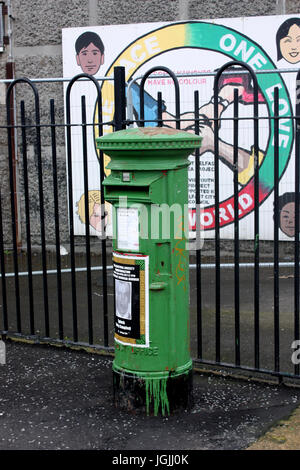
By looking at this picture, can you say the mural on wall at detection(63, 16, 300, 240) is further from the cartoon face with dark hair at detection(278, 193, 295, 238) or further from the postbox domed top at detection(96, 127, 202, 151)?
the postbox domed top at detection(96, 127, 202, 151)

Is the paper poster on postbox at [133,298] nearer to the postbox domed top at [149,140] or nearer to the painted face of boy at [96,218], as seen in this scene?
the postbox domed top at [149,140]

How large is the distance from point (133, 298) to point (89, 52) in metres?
6.08

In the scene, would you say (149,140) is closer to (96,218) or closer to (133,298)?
(133,298)

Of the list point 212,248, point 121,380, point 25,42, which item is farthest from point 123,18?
point 121,380

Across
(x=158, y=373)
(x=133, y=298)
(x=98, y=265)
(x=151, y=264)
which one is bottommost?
(x=98, y=265)

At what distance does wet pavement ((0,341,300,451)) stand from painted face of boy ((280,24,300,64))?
5.23 meters

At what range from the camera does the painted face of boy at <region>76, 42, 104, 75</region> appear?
9.45 metres

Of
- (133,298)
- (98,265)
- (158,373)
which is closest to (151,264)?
(133,298)

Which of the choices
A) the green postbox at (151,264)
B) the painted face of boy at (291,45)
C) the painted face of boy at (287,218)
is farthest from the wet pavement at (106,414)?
the painted face of boy at (291,45)

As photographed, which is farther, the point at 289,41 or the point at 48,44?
the point at 48,44

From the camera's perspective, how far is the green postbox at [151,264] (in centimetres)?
402

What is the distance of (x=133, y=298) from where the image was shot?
4.15 metres

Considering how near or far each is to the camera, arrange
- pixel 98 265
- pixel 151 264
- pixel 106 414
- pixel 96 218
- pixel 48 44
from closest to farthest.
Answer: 1. pixel 151 264
2. pixel 106 414
3. pixel 96 218
4. pixel 98 265
5. pixel 48 44

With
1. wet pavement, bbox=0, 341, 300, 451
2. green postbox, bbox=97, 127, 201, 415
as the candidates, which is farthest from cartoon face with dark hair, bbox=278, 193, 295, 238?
green postbox, bbox=97, 127, 201, 415
